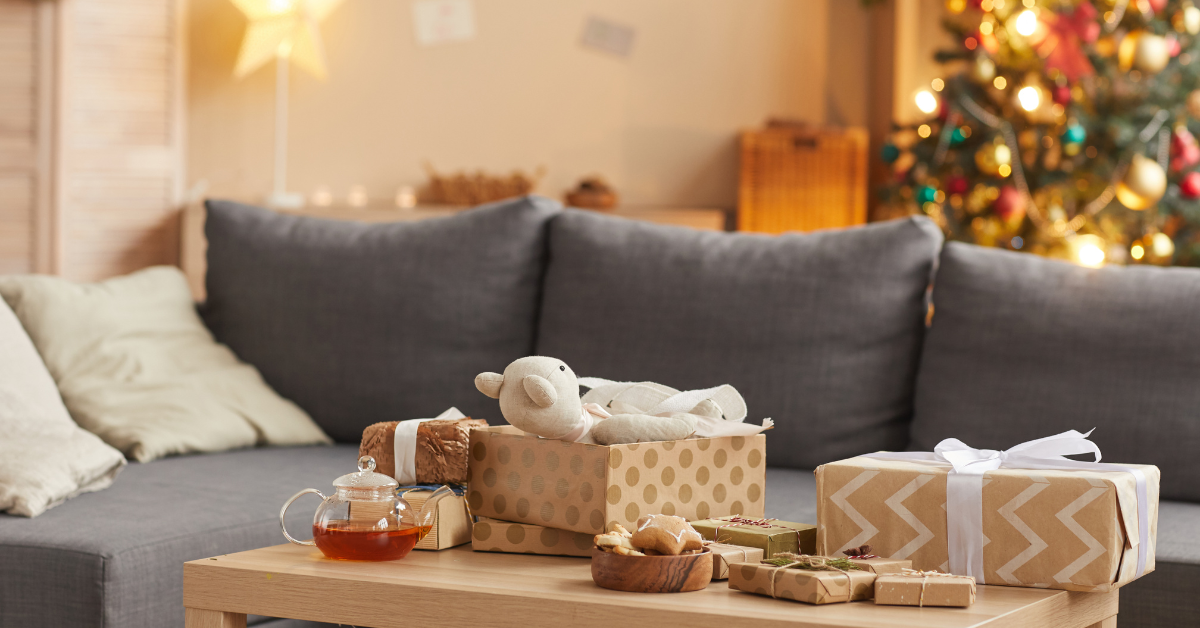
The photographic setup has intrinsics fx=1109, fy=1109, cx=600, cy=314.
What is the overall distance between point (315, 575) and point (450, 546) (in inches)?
6.0

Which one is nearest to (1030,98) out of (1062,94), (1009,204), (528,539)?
(1062,94)

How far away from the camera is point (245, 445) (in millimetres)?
1905

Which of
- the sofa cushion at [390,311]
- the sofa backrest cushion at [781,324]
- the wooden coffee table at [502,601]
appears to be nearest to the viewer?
the wooden coffee table at [502,601]

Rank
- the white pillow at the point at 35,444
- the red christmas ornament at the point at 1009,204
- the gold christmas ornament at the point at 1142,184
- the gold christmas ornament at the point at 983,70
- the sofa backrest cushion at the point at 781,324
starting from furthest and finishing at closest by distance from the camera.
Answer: the gold christmas ornament at the point at 983,70 < the red christmas ornament at the point at 1009,204 < the gold christmas ornament at the point at 1142,184 < the sofa backrest cushion at the point at 781,324 < the white pillow at the point at 35,444

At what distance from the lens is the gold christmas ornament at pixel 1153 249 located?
3266 millimetres

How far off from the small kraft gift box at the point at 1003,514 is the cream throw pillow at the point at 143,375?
1.22 metres

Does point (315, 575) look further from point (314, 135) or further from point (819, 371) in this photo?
point (314, 135)

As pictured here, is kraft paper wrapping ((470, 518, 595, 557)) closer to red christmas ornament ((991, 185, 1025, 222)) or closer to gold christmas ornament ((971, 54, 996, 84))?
red christmas ornament ((991, 185, 1025, 222))

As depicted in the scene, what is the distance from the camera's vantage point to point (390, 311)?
1997 millimetres

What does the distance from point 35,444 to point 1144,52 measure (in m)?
3.00

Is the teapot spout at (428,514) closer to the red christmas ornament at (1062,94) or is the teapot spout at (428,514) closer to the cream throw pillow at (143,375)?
the cream throw pillow at (143,375)

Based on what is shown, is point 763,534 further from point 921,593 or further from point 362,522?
point 362,522

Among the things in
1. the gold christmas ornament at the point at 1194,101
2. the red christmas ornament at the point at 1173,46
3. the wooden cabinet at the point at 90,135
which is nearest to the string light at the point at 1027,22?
the red christmas ornament at the point at 1173,46

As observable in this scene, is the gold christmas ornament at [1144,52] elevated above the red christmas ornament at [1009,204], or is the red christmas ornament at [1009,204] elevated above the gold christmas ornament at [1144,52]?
the gold christmas ornament at [1144,52]
